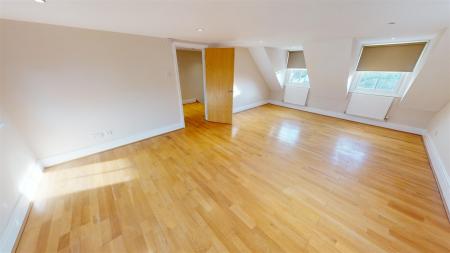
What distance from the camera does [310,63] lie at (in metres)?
3.78

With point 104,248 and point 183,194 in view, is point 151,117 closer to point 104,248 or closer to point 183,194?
point 183,194

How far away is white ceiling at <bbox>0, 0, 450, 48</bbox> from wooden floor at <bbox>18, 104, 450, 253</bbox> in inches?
74.9

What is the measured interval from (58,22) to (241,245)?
3.21 m

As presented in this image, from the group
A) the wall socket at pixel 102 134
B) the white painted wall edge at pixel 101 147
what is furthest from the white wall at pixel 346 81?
the wall socket at pixel 102 134

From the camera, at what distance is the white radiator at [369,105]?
364 cm

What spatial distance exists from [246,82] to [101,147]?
4078mm

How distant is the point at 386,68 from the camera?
347cm

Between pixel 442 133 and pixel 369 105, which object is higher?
pixel 369 105

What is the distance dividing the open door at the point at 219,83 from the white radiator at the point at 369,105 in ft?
11.0

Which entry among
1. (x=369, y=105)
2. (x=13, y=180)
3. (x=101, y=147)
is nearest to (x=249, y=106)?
(x=369, y=105)

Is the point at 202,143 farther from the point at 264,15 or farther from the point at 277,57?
the point at 277,57

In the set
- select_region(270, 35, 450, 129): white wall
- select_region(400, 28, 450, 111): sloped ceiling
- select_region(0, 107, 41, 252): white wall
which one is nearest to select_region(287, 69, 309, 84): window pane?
select_region(270, 35, 450, 129): white wall

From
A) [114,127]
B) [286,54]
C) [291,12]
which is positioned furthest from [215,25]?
[286,54]

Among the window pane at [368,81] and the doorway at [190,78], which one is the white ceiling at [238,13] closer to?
the window pane at [368,81]
